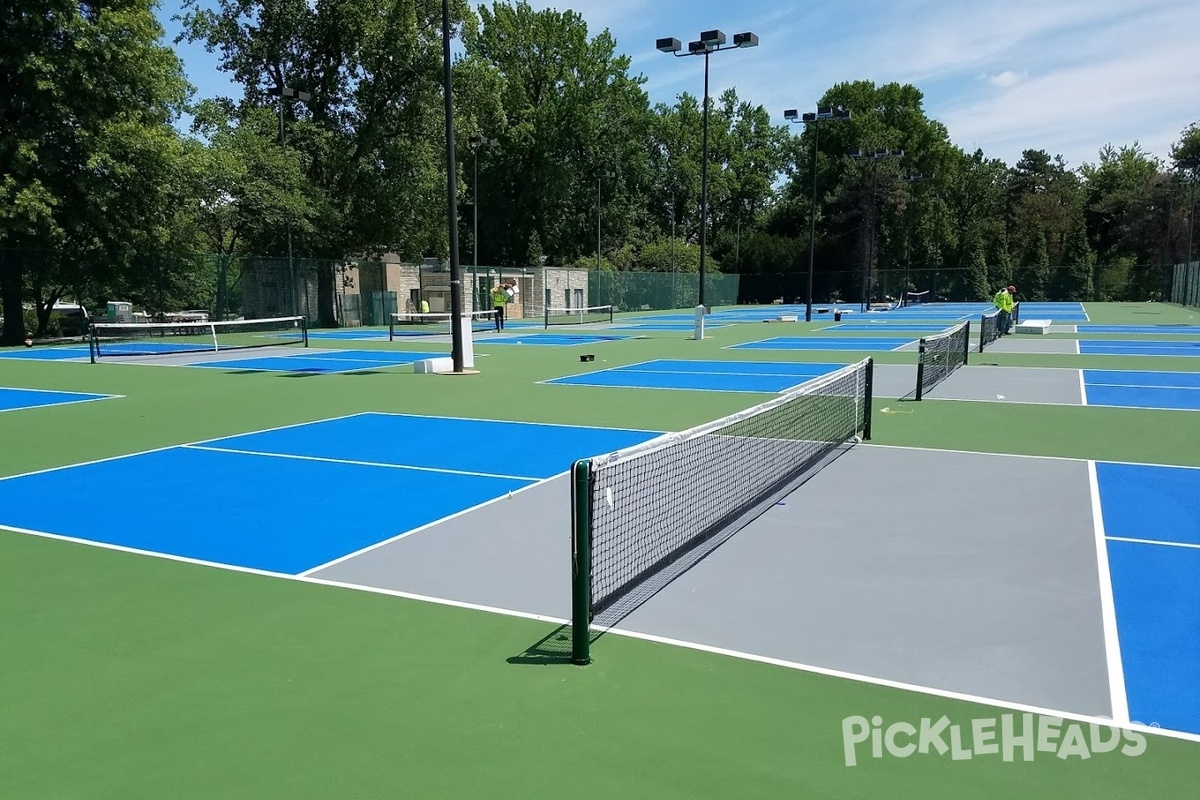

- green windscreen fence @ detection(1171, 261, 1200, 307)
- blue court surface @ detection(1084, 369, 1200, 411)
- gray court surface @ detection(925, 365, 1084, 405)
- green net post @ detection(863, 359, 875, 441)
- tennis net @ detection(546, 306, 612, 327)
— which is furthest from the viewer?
green windscreen fence @ detection(1171, 261, 1200, 307)

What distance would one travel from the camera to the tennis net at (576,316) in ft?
133

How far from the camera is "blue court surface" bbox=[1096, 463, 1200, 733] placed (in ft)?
13.8

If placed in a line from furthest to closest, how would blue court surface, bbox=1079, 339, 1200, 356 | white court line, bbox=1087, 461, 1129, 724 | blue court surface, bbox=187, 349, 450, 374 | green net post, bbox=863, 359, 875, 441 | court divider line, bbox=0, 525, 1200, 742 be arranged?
blue court surface, bbox=1079, 339, 1200, 356 → blue court surface, bbox=187, 349, 450, 374 → green net post, bbox=863, 359, 875, 441 → white court line, bbox=1087, 461, 1129, 724 → court divider line, bbox=0, 525, 1200, 742

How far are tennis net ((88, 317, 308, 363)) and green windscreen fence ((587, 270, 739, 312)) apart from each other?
20754 mm

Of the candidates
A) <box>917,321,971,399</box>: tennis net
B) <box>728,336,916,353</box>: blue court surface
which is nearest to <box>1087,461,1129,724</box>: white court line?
<box>917,321,971,399</box>: tennis net

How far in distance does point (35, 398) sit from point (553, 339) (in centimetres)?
1619

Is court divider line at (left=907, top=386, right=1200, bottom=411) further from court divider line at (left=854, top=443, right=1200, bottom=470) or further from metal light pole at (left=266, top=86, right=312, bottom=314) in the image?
metal light pole at (left=266, top=86, right=312, bottom=314)

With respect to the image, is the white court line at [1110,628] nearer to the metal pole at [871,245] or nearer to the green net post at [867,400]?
the green net post at [867,400]

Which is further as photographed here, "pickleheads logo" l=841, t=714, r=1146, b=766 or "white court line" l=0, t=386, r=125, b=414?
"white court line" l=0, t=386, r=125, b=414

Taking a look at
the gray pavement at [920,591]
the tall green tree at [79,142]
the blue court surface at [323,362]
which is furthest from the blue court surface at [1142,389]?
the tall green tree at [79,142]

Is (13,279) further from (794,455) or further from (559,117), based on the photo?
(559,117)

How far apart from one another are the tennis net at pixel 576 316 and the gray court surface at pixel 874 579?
3054 cm

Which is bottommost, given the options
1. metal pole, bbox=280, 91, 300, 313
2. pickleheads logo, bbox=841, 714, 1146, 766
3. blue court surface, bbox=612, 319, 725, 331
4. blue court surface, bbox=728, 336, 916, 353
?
pickleheads logo, bbox=841, 714, 1146, 766

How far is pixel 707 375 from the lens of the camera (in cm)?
1812
